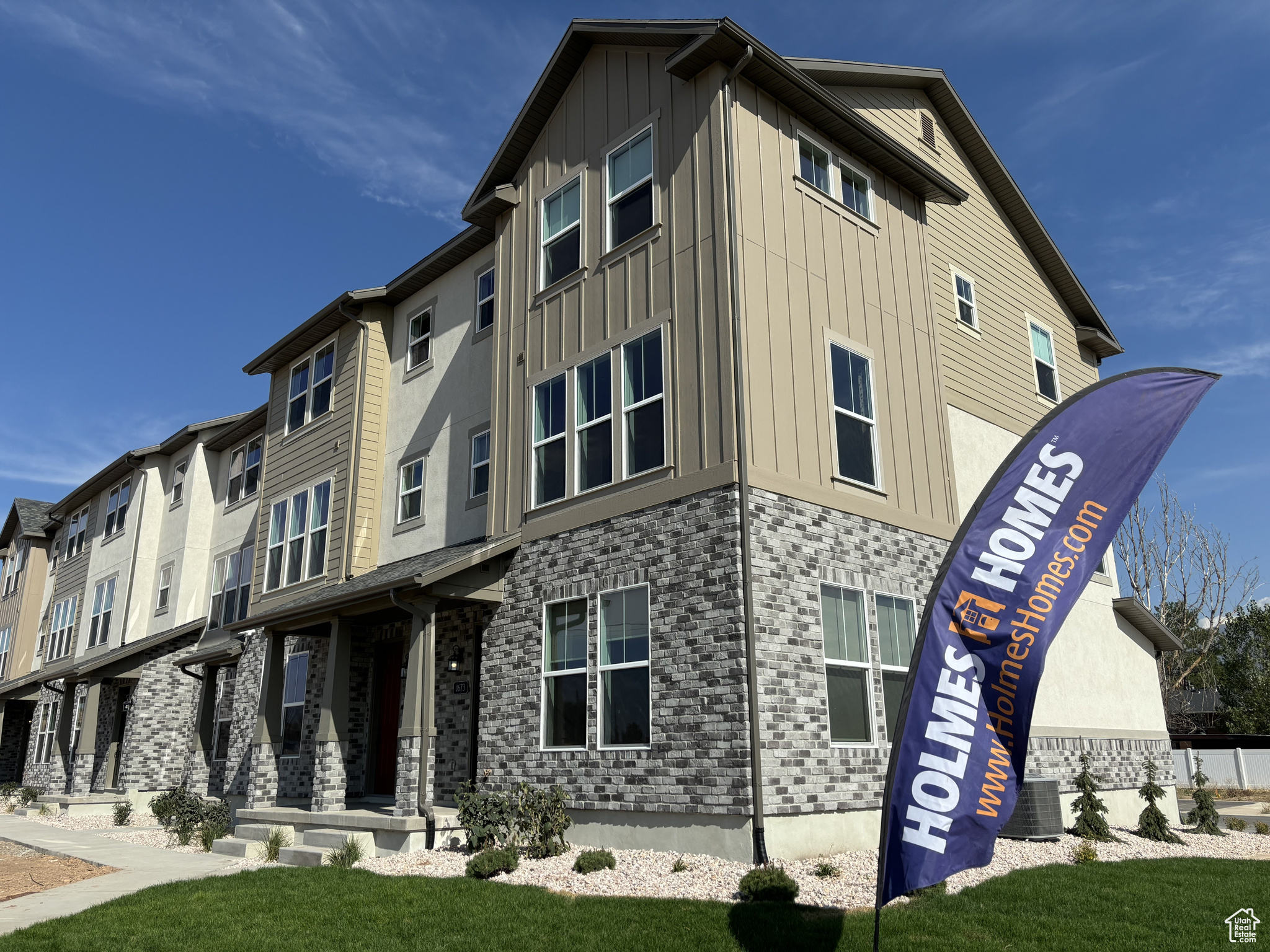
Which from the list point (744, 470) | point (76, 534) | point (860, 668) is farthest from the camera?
A: point (76, 534)

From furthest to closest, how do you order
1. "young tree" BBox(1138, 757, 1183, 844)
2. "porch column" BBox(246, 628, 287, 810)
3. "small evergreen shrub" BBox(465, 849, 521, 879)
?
"porch column" BBox(246, 628, 287, 810), "young tree" BBox(1138, 757, 1183, 844), "small evergreen shrub" BBox(465, 849, 521, 879)

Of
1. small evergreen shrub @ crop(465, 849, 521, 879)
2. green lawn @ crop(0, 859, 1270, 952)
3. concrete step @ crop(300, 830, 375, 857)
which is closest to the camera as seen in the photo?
green lawn @ crop(0, 859, 1270, 952)

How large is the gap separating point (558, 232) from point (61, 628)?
2752cm

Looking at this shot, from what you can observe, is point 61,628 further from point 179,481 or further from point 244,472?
point 244,472

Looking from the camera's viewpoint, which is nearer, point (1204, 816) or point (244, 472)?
point (1204, 816)

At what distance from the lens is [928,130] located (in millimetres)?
16688

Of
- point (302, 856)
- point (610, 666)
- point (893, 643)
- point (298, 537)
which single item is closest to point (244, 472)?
point (298, 537)

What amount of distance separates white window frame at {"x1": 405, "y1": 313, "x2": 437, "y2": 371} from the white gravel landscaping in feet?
31.6

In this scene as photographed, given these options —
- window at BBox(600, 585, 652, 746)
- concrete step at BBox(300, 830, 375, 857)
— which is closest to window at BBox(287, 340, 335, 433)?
concrete step at BBox(300, 830, 375, 857)

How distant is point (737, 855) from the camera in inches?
369

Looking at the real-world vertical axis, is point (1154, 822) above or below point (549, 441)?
below

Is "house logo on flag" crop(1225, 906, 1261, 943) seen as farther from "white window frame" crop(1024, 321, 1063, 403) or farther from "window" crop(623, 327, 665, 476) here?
"white window frame" crop(1024, 321, 1063, 403)

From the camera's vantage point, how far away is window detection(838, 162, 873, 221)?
13695 millimetres

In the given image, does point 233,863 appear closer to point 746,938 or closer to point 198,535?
point 746,938
